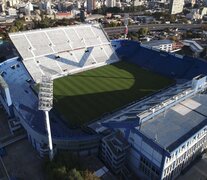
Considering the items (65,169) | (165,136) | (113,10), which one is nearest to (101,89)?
(165,136)

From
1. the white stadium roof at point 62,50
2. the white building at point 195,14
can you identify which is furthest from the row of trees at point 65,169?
the white building at point 195,14

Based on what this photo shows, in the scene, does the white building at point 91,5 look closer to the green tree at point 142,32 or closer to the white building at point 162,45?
the green tree at point 142,32

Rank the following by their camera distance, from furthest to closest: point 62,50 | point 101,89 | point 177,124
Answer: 1. point 62,50
2. point 101,89
3. point 177,124

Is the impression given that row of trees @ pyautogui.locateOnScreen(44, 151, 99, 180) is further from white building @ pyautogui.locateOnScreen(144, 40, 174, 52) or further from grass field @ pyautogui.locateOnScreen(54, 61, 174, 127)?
white building @ pyautogui.locateOnScreen(144, 40, 174, 52)

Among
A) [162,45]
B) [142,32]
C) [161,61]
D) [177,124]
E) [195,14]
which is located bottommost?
[161,61]

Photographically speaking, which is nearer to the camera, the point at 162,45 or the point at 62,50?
the point at 62,50

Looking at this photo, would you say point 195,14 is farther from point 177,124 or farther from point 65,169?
point 65,169

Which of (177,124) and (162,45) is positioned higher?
(162,45)

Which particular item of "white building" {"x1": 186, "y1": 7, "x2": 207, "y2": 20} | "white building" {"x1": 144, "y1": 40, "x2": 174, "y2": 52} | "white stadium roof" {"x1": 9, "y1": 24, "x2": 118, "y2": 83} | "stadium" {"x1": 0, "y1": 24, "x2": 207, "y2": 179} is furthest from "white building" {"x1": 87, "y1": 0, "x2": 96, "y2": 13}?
"white stadium roof" {"x1": 9, "y1": 24, "x2": 118, "y2": 83}
